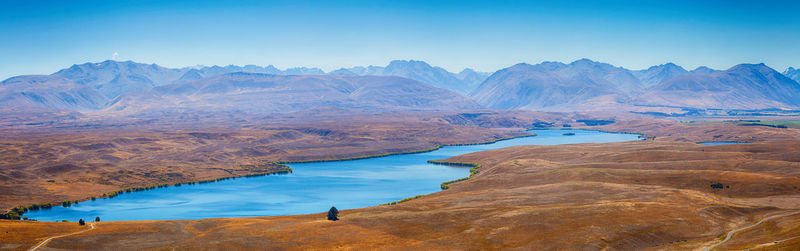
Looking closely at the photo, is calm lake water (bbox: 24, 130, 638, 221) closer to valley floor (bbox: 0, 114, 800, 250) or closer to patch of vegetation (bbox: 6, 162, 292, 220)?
patch of vegetation (bbox: 6, 162, 292, 220)

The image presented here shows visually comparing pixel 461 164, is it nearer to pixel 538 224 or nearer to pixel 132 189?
pixel 132 189

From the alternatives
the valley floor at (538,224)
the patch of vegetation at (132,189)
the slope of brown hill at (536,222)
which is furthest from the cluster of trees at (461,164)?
the patch of vegetation at (132,189)

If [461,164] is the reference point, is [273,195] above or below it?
below

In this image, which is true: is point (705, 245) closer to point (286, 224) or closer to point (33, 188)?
point (286, 224)

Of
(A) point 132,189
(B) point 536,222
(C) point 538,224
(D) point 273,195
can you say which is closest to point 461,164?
(D) point 273,195

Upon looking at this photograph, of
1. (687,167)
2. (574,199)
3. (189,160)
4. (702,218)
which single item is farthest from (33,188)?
(687,167)

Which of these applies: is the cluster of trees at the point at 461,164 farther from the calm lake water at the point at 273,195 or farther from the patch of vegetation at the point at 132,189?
the patch of vegetation at the point at 132,189

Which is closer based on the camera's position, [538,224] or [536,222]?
[538,224]

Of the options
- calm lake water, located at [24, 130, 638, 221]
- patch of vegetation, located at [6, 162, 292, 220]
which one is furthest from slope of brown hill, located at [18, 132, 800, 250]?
patch of vegetation, located at [6, 162, 292, 220]
